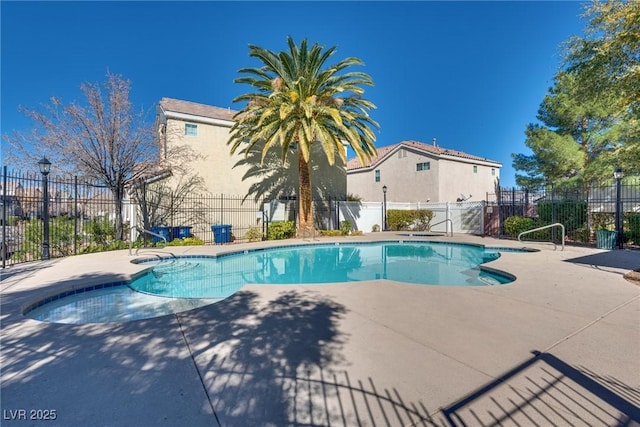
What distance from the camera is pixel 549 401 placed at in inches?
91.7

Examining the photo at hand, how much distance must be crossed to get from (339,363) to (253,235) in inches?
512

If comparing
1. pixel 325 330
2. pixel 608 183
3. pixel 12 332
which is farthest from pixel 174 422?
pixel 608 183

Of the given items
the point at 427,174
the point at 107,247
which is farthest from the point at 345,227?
the point at 107,247

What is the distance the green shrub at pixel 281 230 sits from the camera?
15.8 m

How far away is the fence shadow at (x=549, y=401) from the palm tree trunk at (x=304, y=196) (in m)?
13.3

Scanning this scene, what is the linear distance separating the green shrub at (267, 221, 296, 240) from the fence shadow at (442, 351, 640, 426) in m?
13.8

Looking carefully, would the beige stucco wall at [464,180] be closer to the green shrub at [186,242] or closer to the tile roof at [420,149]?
the tile roof at [420,149]

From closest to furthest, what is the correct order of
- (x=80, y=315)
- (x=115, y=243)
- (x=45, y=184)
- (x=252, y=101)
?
(x=80, y=315)
(x=45, y=184)
(x=115, y=243)
(x=252, y=101)

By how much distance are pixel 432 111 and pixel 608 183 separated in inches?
997

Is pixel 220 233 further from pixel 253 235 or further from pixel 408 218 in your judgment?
pixel 408 218

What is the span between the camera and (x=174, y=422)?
2115 mm

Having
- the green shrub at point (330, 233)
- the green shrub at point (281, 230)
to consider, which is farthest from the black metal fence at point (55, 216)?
the green shrub at point (330, 233)

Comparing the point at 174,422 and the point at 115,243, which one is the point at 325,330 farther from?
the point at 115,243

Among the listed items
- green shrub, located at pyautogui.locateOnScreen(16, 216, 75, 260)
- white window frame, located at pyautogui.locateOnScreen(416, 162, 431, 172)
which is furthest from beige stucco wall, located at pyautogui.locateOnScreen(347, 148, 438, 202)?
green shrub, located at pyautogui.locateOnScreen(16, 216, 75, 260)
